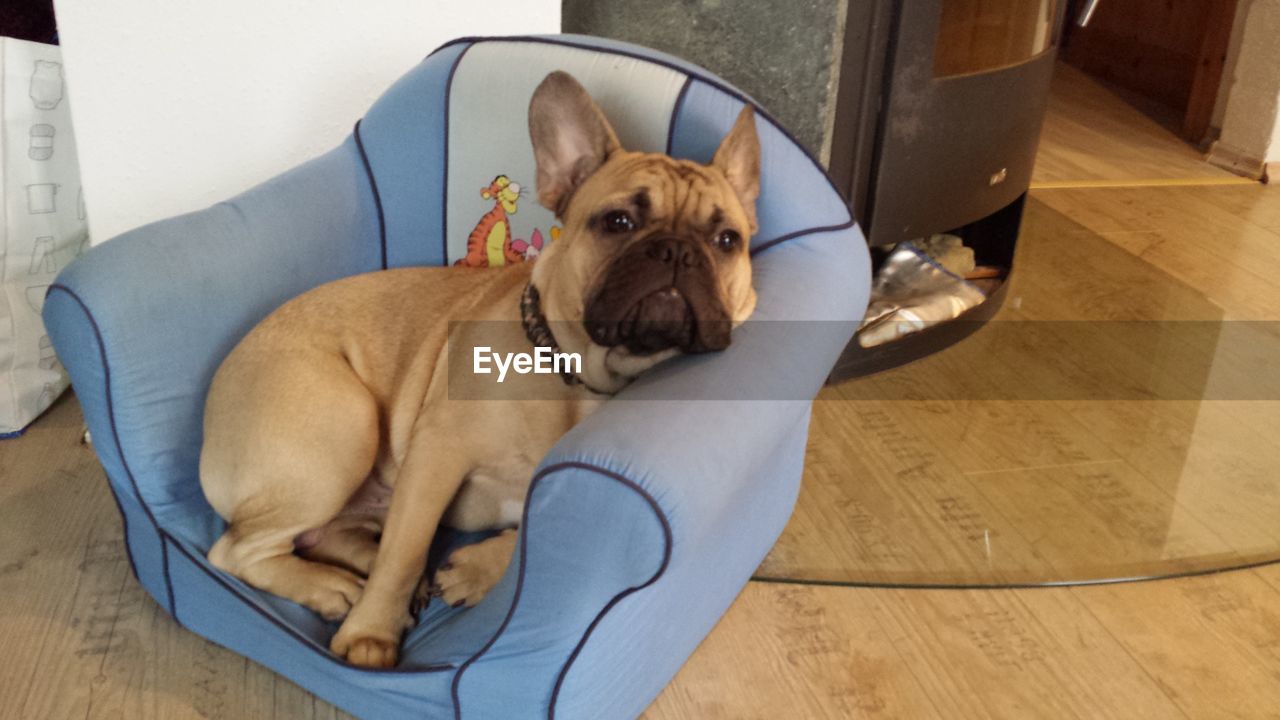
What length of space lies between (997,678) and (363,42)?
1853mm

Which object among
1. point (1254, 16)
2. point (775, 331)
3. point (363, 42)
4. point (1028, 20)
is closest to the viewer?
point (775, 331)

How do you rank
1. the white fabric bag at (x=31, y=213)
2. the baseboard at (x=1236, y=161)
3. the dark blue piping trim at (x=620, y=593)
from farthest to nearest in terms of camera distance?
1. the baseboard at (x=1236, y=161)
2. the white fabric bag at (x=31, y=213)
3. the dark blue piping trim at (x=620, y=593)

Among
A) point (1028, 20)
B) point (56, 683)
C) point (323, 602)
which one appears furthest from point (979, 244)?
point (56, 683)

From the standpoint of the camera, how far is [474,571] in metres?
1.76

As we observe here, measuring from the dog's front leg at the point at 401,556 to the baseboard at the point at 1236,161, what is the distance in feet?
14.4

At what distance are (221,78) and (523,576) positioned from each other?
1466 millimetres

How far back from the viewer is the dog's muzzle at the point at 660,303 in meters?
1.57

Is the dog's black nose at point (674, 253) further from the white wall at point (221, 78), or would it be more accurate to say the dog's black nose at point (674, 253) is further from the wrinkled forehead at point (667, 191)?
the white wall at point (221, 78)

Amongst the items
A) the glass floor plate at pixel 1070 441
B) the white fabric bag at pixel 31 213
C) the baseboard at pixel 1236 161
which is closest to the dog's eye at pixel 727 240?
the glass floor plate at pixel 1070 441

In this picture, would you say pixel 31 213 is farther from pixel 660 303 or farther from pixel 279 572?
pixel 660 303

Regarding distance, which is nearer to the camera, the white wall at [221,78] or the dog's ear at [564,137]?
the dog's ear at [564,137]

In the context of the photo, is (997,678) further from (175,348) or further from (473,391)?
(175,348)

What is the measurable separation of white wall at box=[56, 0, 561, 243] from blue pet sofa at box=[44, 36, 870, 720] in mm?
246

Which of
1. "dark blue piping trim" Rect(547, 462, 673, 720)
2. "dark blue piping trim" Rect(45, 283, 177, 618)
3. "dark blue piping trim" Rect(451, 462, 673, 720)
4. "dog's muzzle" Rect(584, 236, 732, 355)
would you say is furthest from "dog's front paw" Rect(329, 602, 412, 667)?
"dog's muzzle" Rect(584, 236, 732, 355)
